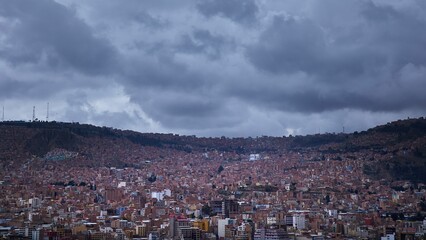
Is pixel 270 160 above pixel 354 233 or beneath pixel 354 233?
above

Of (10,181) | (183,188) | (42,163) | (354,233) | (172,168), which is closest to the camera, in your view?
(354,233)

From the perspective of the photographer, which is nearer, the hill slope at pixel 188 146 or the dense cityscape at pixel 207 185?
the dense cityscape at pixel 207 185

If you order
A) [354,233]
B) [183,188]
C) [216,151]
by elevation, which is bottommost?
[354,233]

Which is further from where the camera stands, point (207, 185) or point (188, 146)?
point (188, 146)

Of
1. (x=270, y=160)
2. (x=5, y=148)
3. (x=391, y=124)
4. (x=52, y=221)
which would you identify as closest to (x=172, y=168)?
(x=270, y=160)

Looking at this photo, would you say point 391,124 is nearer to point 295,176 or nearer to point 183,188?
point 295,176

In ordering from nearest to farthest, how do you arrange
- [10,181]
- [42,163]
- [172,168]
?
[10,181]
[42,163]
[172,168]

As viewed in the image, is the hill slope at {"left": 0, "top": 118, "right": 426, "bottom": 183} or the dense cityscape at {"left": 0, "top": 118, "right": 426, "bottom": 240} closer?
the dense cityscape at {"left": 0, "top": 118, "right": 426, "bottom": 240}

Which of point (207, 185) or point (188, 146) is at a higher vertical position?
point (188, 146)
